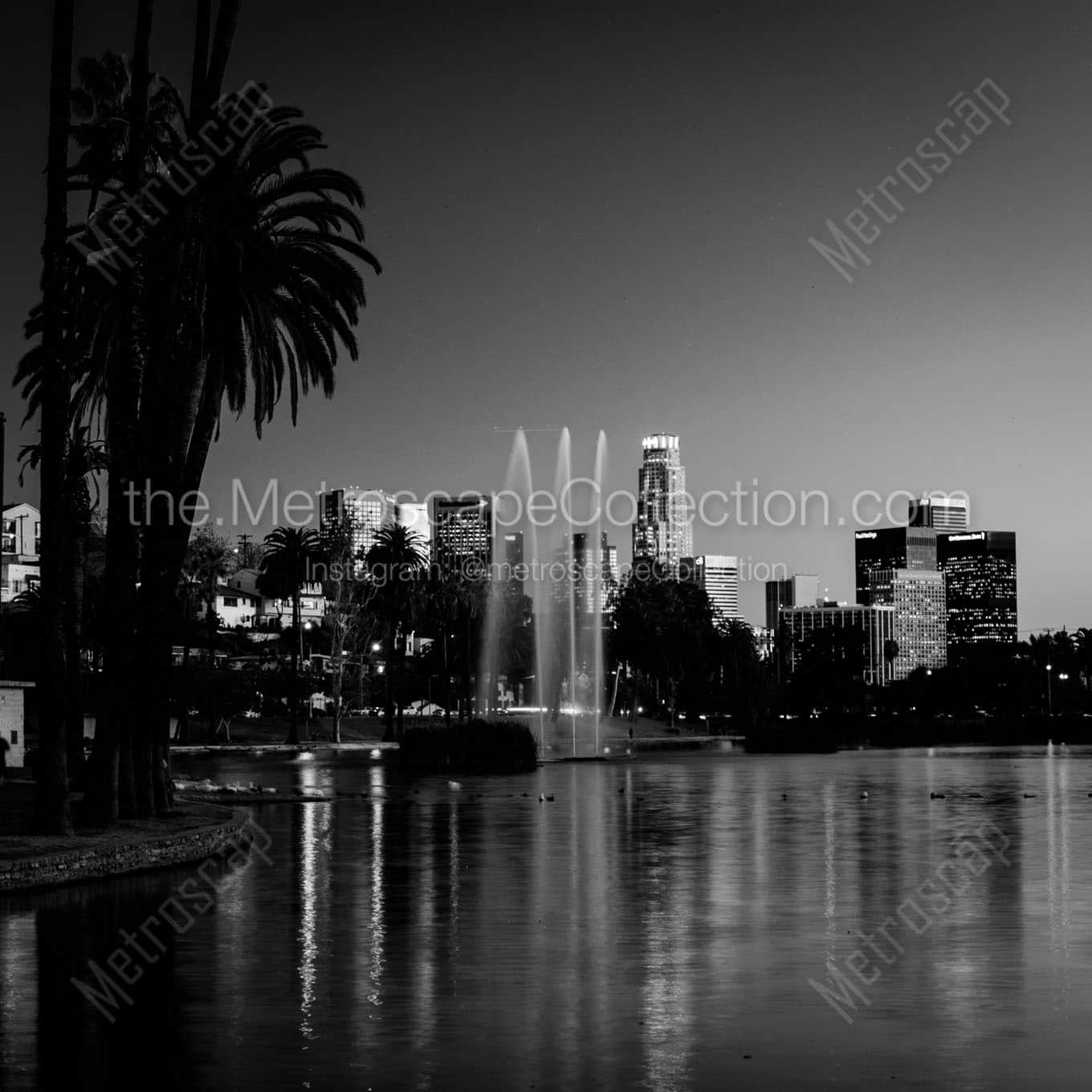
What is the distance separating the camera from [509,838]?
1092 inches

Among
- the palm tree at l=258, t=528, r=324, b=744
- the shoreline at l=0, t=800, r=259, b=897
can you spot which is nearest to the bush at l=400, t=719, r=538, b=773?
the shoreline at l=0, t=800, r=259, b=897

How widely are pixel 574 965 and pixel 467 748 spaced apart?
44.4 m

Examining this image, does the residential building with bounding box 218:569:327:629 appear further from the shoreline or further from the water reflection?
the shoreline

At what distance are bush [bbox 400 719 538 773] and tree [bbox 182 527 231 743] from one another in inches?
1631

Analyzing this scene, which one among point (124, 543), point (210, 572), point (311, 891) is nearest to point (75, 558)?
point (124, 543)

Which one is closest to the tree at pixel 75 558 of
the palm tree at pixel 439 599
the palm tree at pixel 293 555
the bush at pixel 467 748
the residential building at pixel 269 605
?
the bush at pixel 467 748

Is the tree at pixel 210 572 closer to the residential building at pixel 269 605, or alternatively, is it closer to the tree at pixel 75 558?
the residential building at pixel 269 605

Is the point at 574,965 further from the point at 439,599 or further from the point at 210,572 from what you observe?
the point at 439,599

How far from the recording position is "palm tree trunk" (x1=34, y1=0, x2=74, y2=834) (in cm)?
2288

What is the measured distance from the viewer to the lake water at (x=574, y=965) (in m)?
9.79

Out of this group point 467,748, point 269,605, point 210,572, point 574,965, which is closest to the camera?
point 574,965

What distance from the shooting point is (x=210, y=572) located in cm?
10800

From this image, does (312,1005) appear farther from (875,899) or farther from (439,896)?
(875,899)

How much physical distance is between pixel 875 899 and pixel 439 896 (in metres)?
5.04
